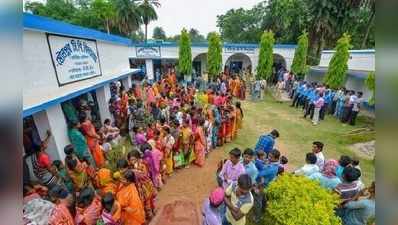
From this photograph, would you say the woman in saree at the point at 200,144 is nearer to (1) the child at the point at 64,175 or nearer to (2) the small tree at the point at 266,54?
(1) the child at the point at 64,175

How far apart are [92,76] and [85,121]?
2.53m

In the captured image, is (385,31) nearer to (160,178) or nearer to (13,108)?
(13,108)

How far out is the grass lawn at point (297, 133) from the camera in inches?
345

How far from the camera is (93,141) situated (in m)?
6.47

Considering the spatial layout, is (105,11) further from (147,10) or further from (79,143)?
(79,143)

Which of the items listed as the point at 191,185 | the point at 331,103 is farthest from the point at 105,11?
the point at 191,185

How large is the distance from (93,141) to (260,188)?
12.4 ft

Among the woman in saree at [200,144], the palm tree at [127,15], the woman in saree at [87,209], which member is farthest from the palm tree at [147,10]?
the woman in saree at [87,209]

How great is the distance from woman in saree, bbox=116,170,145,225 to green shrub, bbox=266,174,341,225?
6.39 feet

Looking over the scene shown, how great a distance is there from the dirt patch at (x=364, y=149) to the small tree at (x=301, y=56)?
12.3 meters

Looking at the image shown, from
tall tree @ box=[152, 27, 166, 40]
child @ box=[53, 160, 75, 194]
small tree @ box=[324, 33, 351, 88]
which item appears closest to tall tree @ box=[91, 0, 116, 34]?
small tree @ box=[324, 33, 351, 88]

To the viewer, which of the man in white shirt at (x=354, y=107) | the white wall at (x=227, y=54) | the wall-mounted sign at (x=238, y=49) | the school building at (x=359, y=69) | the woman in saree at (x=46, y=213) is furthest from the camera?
the wall-mounted sign at (x=238, y=49)

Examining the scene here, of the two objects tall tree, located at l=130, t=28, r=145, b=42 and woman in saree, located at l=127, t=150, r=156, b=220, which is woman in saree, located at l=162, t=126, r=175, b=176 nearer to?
woman in saree, located at l=127, t=150, r=156, b=220

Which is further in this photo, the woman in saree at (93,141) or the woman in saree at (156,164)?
the woman in saree at (93,141)
